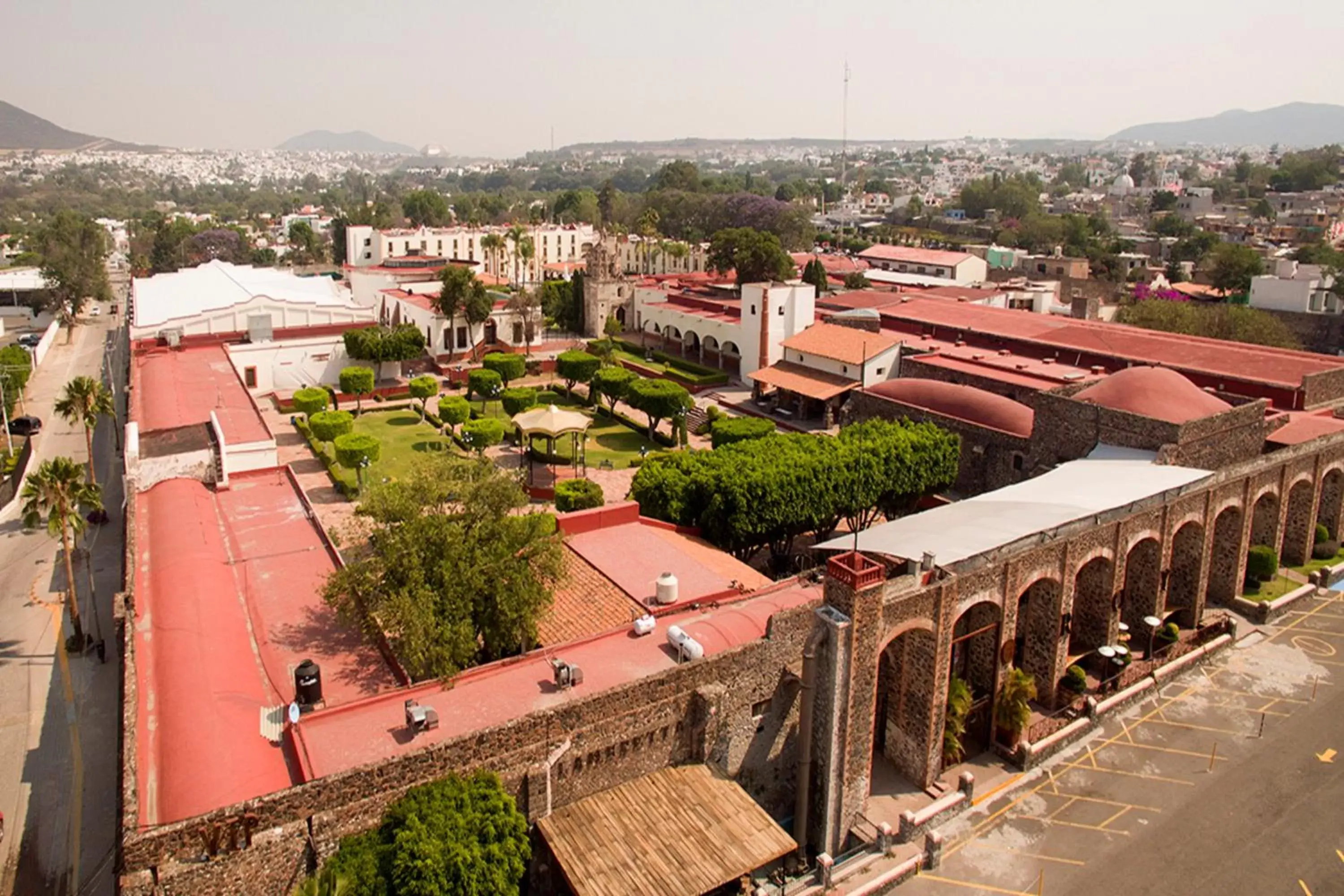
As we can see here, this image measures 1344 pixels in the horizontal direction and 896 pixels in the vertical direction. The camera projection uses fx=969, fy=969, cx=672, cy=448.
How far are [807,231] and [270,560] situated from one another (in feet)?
318

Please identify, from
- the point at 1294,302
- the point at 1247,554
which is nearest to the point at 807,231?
the point at 1294,302

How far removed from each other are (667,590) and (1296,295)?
69446 mm

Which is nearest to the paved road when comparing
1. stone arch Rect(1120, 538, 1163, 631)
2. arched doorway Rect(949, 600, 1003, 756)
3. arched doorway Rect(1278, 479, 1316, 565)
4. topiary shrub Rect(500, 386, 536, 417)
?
topiary shrub Rect(500, 386, 536, 417)

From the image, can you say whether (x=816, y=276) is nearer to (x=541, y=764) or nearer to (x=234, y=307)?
(x=234, y=307)

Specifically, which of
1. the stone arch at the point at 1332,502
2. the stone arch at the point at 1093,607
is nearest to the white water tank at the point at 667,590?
the stone arch at the point at 1093,607

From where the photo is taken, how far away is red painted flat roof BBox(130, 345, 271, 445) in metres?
37.9

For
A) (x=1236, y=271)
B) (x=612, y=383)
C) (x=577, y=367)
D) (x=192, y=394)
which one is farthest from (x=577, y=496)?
(x=1236, y=271)

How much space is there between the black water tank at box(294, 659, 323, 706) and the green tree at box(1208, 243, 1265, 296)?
86700 mm

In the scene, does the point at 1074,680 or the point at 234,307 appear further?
the point at 234,307

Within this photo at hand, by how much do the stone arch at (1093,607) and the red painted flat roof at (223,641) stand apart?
63.3 feet

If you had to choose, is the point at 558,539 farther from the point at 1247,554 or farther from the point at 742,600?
the point at 1247,554

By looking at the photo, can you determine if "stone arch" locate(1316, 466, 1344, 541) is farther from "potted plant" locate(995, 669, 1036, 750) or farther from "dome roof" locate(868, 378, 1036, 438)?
"potted plant" locate(995, 669, 1036, 750)

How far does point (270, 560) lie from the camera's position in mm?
27234

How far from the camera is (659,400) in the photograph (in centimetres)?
4731
